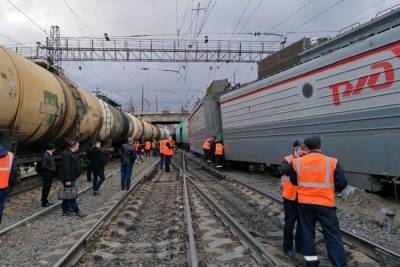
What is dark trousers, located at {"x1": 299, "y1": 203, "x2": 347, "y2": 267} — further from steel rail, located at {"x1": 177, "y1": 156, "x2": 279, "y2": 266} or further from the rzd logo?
the rzd logo

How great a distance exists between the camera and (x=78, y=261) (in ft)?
17.0

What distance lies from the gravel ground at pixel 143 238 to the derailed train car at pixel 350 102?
3.68m

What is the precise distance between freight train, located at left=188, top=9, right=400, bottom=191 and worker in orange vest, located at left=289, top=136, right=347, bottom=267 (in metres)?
3.43

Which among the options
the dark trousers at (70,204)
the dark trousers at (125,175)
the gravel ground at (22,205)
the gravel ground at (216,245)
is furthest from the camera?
the dark trousers at (125,175)

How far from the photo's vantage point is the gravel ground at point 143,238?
211 inches

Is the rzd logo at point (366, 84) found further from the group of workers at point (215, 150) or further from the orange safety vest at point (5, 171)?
the group of workers at point (215, 150)

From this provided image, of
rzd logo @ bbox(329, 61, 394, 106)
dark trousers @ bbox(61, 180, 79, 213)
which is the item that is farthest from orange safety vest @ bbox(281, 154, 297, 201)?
dark trousers @ bbox(61, 180, 79, 213)

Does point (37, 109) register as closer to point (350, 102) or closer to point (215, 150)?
point (350, 102)

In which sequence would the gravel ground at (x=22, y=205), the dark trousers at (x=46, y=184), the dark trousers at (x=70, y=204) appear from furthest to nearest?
the dark trousers at (x=46, y=184) → the dark trousers at (x=70, y=204) → the gravel ground at (x=22, y=205)

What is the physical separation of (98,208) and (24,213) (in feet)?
4.97

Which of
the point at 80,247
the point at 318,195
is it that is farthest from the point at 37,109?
the point at 318,195

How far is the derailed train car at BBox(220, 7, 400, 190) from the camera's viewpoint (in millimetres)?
7520

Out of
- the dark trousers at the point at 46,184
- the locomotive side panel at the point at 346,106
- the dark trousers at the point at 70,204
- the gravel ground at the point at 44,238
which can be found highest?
the locomotive side panel at the point at 346,106

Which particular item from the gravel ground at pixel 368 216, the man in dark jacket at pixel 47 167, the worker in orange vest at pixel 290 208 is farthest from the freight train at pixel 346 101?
the man in dark jacket at pixel 47 167
